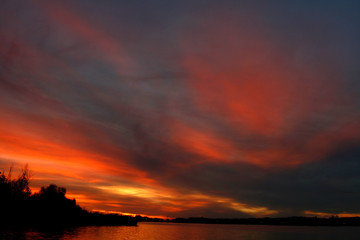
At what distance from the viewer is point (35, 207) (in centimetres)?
14250

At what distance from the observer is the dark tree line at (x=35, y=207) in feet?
389

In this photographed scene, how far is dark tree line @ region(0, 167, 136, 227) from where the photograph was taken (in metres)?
118

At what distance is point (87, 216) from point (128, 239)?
106 metres

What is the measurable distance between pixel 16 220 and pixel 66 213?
→ 1760 inches

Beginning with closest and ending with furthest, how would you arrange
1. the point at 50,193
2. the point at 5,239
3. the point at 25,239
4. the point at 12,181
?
the point at 5,239 → the point at 25,239 → the point at 12,181 → the point at 50,193

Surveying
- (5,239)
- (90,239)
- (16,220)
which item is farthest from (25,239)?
(16,220)

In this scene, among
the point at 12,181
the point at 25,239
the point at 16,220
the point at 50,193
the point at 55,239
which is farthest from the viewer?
the point at 50,193

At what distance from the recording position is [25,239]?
209 feet

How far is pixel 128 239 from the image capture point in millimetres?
101812

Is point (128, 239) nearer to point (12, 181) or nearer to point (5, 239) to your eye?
point (5, 239)

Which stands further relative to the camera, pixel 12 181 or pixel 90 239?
pixel 12 181

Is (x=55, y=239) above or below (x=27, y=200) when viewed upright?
below

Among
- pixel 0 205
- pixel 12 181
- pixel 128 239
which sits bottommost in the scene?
pixel 128 239

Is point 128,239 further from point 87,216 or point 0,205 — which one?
point 87,216
